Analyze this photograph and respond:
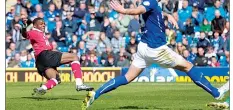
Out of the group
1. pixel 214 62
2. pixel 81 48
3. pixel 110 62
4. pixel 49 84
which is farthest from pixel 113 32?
pixel 49 84

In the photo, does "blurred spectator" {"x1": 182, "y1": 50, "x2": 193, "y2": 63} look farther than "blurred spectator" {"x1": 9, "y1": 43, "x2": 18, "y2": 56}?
No

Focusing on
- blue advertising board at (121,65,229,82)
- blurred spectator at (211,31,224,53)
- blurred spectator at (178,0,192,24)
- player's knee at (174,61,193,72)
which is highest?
blurred spectator at (178,0,192,24)

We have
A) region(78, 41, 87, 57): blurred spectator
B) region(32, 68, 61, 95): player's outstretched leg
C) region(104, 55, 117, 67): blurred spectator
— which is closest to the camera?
region(32, 68, 61, 95): player's outstretched leg

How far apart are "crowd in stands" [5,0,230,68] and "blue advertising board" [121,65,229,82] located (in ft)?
2.70

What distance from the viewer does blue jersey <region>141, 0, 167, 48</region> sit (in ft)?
43.3

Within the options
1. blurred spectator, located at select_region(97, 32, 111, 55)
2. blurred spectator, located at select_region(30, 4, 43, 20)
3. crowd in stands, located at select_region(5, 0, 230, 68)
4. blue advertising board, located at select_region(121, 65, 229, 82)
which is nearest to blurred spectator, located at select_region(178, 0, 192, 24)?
crowd in stands, located at select_region(5, 0, 230, 68)

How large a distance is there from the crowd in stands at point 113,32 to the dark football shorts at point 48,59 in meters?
9.06

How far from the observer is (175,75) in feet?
78.9

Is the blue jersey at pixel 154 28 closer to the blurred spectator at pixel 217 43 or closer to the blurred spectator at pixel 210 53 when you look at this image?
the blurred spectator at pixel 210 53

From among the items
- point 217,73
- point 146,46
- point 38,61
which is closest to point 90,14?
point 217,73

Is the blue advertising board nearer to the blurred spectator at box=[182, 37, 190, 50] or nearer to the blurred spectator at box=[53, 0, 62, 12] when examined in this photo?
the blurred spectator at box=[182, 37, 190, 50]

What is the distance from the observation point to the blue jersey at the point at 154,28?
13.2 meters
